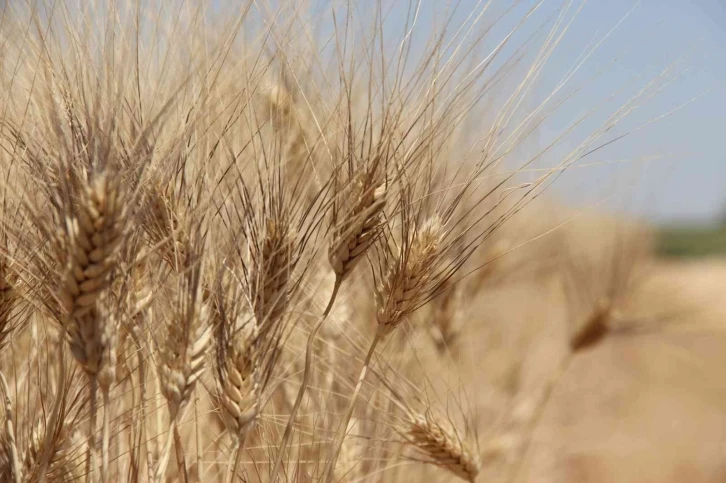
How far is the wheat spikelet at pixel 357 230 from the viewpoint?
0.74 metres

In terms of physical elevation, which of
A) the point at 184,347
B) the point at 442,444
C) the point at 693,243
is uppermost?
the point at 693,243

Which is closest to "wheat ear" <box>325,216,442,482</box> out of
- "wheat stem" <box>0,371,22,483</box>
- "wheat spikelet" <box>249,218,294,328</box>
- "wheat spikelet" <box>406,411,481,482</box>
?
"wheat spikelet" <box>249,218,294,328</box>

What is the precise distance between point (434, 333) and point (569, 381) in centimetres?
323

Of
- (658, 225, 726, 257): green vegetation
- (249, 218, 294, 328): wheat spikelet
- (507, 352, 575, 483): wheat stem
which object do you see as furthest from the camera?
(658, 225, 726, 257): green vegetation

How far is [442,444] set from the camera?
0.99m

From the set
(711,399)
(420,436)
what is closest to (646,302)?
(420,436)

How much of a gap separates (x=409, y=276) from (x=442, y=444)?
1.12 ft

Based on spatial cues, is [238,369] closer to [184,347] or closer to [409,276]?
[184,347]

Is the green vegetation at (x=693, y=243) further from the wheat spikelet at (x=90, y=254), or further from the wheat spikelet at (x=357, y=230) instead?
the wheat spikelet at (x=90, y=254)

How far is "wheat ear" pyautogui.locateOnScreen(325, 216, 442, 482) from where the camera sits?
0.76 meters

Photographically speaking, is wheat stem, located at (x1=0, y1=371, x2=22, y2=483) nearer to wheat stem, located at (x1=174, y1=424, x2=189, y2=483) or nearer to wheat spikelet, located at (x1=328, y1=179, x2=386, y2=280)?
wheat stem, located at (x1=174, y1=424, x2=189, y2=483)

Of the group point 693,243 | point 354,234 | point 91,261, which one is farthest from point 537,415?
point 693,243

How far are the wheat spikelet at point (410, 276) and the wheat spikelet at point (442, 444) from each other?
26cm

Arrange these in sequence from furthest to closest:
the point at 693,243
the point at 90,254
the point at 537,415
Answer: the point at 693,243
the point at 537,415
the point at 90,254
